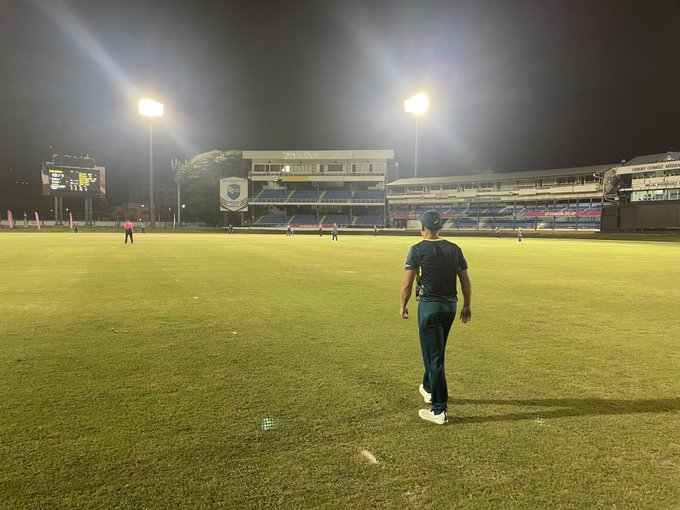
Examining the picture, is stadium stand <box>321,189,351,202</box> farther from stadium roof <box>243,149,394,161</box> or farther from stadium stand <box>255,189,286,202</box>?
stadium stand <box>255,189,286,202</box>

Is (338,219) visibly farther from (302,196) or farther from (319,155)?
(319,155)

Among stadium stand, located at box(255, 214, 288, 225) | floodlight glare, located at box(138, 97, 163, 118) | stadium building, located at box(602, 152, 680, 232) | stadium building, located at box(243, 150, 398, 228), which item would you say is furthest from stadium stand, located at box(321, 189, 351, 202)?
stadium building, located at box(602, 152, 680, 232)

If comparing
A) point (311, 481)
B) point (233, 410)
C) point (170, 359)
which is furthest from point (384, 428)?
point (170, 359)

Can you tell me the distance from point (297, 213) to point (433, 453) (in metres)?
90.9

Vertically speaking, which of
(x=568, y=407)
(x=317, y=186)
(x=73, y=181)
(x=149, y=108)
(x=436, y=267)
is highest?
(x=149, y=108)

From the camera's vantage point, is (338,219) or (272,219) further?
(272,219)

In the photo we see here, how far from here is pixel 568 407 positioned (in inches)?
172

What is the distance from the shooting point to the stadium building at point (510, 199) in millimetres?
68062

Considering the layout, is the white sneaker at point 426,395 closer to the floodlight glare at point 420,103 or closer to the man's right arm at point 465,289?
the man's right arm at point 465,289

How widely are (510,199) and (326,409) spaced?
79054 millimetres

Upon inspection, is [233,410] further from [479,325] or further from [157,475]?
[479,325]

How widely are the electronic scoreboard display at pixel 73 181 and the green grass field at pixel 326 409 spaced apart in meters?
67.9

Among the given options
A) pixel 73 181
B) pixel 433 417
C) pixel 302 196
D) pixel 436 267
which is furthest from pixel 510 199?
pixel 433 417

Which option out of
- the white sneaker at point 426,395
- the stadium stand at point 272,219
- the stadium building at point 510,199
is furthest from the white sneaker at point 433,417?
the stadium stand at point 272,219
